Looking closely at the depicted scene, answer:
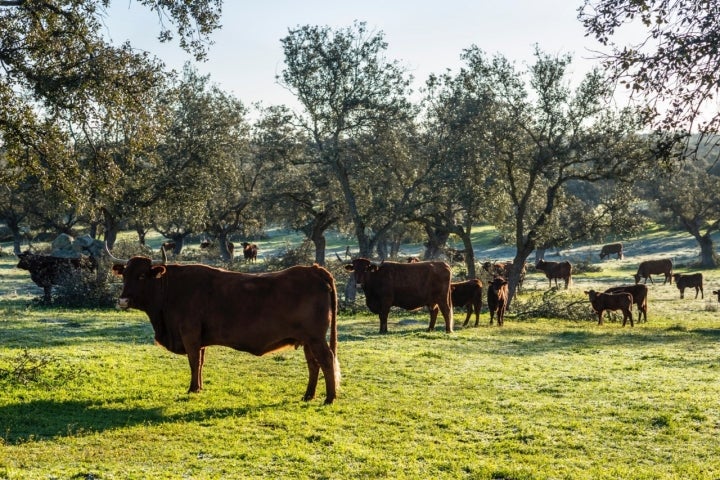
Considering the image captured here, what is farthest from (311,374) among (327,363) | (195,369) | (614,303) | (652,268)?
(652,268)

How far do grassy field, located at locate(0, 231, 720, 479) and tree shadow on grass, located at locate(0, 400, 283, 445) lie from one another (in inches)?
1.5

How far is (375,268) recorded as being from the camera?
23.1 metres

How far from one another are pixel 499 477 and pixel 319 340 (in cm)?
430

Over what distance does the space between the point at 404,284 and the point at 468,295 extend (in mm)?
3404

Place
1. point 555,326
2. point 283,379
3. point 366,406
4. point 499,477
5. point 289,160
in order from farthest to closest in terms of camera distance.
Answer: point 289,160, point 555,326, point 283,379, point 366,406, point 499,477

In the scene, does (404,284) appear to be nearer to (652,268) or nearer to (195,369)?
(195,369)

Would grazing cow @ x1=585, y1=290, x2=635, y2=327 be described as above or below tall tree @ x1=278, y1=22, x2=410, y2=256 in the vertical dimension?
below

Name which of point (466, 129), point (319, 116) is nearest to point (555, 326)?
point (466, 129)

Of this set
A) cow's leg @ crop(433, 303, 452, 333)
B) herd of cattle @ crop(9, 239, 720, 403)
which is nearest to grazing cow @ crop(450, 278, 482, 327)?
cow's leg @ crop(433, 303, 452, 333)

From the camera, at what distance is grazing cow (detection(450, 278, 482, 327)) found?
25125mm

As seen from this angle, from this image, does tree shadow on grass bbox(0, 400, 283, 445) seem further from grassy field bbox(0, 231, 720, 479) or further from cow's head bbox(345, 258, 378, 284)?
cow's head bbox(345, 258, 378, 284)

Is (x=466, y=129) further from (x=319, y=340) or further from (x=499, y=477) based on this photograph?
(x=499, y=477)

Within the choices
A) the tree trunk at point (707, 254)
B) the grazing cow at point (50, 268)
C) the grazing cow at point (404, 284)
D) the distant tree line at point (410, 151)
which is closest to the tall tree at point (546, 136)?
the distant tree line at point (410, 151)

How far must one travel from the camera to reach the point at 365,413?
11.3 metres
